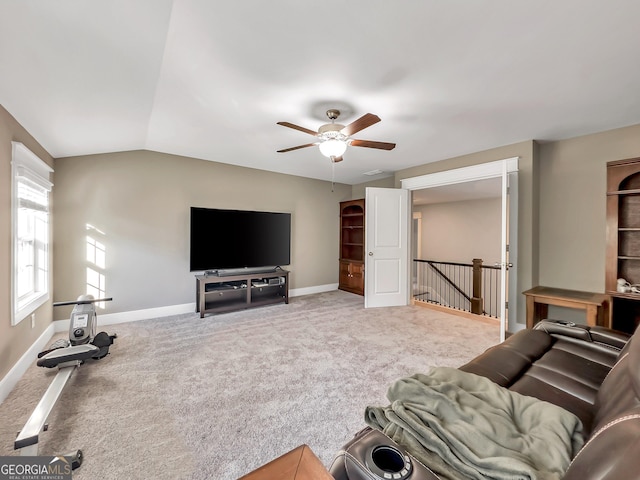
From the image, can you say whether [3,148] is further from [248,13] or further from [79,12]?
[248,13]

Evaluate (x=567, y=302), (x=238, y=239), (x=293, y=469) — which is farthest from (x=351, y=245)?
(x=293, y=469)

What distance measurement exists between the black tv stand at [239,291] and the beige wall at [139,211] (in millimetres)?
339

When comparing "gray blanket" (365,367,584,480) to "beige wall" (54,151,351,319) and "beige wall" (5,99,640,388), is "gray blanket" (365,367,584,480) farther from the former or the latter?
"beige wall" (54,151,351,319)

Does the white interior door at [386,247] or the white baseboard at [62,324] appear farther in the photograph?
the white interior door at [386,247]

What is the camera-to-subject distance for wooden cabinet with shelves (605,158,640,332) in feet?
9.20

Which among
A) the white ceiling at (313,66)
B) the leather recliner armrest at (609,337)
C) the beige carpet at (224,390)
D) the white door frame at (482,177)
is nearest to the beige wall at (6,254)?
the white ceiling at (313,66)

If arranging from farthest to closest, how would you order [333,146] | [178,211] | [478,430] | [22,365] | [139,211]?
[178,211] → [139,211] → [333,146] → [22,365] → [478,430]

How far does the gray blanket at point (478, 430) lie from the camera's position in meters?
0.82

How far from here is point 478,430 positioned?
937 mm

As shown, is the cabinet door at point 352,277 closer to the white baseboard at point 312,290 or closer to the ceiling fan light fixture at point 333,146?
the white baseboard at point 312,290

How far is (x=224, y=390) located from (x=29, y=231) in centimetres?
276

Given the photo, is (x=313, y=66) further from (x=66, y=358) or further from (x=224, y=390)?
(x=66, y=358)

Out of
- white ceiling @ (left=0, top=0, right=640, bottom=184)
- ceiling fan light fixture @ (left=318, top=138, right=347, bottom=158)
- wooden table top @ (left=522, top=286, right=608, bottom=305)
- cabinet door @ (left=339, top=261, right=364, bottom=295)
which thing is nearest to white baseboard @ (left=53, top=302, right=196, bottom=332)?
white ceiling @ (left=0, top=0, right=640, bottom=184)

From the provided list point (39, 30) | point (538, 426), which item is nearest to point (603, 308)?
point (538, 426)
